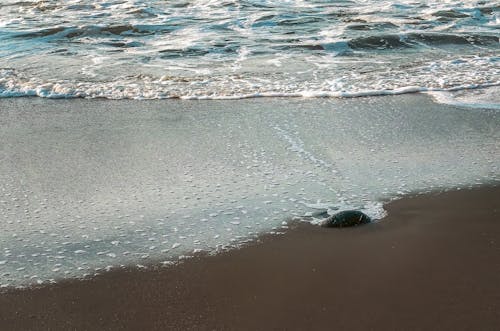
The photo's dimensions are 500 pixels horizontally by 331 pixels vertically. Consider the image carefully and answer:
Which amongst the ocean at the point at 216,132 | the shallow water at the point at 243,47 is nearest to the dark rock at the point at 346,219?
the ocean at the point at 216,132

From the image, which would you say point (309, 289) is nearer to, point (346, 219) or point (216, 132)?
point (346, 219)

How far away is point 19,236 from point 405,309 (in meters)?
2.33

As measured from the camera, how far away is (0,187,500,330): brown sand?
2.90 metres

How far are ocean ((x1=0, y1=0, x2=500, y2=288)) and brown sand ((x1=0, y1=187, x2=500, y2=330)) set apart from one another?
19 centimetres

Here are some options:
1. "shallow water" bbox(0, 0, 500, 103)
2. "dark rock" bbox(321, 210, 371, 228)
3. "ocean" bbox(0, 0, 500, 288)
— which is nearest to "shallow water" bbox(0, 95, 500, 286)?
"ocean" bbox(0, 0, 500, 288)

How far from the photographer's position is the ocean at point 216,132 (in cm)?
389

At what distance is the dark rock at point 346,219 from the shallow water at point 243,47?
337 cm

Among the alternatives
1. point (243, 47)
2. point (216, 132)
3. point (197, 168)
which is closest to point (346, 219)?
point (197, 168)

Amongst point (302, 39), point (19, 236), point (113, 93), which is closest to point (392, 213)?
point (19, 236)

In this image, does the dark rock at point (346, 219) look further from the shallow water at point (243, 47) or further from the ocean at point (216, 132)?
the shallow water at point (243, 47)

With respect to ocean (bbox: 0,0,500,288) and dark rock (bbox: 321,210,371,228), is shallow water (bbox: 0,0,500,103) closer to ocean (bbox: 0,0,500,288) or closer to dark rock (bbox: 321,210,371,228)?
ocean (bbox: 0,0,500,288)

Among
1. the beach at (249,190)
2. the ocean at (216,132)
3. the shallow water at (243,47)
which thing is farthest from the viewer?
the shallow water at (243,47)

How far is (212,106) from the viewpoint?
673cm

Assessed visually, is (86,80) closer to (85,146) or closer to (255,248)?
(85,146)
